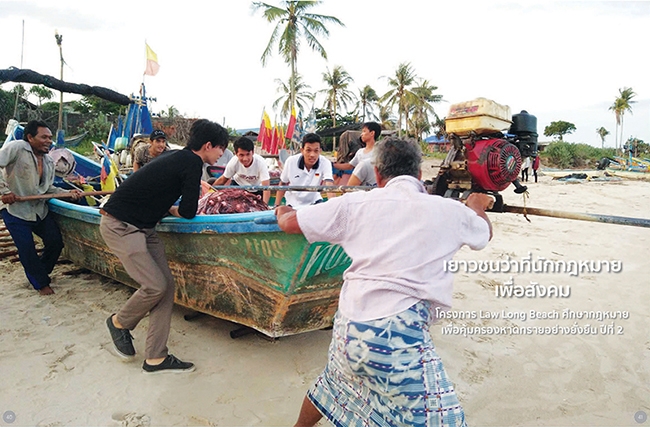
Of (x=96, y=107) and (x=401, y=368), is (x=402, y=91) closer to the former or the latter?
(x=96, y=107)

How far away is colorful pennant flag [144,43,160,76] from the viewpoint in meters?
7.49

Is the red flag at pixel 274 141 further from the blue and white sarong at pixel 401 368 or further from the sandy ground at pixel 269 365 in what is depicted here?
the blue and white sarong at pixel 401 368

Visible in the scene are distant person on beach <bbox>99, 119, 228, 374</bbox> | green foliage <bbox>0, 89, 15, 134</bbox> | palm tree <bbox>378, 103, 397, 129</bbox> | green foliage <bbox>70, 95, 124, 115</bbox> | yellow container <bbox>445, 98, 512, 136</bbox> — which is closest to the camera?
distant person on beach <bbox>99, 119, 228, 374</bbox>

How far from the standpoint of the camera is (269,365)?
9.57 feet

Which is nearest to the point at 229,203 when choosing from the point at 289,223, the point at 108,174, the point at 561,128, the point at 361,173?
the point at 361,173

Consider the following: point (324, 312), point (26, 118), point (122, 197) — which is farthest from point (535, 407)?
point (26, 118)

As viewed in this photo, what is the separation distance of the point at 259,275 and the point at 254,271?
5cm

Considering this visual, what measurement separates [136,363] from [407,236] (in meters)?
2.24

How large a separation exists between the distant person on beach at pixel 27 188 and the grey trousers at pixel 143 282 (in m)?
1.71

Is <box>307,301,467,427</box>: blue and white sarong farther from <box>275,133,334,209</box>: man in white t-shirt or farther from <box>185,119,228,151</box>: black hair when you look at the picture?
<box>275,133,334,209</box>: man in white t-shirt

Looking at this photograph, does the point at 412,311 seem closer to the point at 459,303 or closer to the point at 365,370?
the point at 365,370

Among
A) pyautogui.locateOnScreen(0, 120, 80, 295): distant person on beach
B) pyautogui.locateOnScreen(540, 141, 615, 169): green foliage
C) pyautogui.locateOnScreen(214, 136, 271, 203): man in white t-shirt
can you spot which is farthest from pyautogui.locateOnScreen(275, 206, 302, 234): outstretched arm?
pyautogui.locateOnScreen(540, 141, 615, 169): green foliage

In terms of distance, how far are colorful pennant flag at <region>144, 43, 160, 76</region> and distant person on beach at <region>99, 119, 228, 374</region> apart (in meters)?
5.49

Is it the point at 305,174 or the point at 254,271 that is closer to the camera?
the point at 254,271
